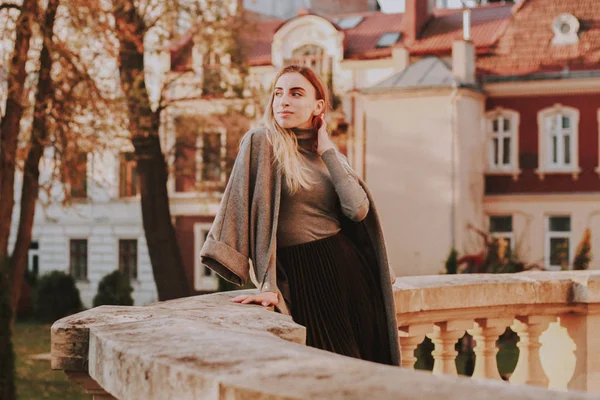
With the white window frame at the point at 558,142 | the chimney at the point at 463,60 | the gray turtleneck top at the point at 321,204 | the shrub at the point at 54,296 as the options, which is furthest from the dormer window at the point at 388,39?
the gray turtleneck top at the point at 321,204

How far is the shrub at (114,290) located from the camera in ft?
117

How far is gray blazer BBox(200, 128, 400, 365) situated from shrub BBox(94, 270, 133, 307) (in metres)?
31.2

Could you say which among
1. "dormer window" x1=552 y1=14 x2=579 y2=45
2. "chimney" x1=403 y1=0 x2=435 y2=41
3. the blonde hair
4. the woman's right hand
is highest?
"chimney" x1=403 y1=0 x2=435 y2=41

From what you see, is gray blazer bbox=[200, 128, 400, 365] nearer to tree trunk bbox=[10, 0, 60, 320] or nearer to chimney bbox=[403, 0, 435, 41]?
tree trunk bbox=[10, 0, 60, 320]

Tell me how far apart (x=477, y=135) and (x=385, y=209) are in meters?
3.65

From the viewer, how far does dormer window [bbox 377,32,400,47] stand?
3973cm

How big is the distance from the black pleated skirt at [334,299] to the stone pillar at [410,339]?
29.0 inches

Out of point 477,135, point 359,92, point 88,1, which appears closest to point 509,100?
point 477,135

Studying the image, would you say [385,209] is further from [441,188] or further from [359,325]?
[359,325]

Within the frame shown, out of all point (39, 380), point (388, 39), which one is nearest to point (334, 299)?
point (39, 380)

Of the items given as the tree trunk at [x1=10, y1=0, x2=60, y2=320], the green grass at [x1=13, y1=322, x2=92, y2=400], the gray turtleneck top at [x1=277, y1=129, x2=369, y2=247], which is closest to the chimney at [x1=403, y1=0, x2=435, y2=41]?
the green grass at [x1=13, y1=322, x2=92, y2=400]

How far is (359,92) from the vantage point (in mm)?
38344

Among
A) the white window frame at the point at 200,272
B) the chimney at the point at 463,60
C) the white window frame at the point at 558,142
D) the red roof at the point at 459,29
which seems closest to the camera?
the chimney at the point at 463,60

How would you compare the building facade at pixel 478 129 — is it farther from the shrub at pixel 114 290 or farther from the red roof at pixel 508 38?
the shrub at pixel 114 290
